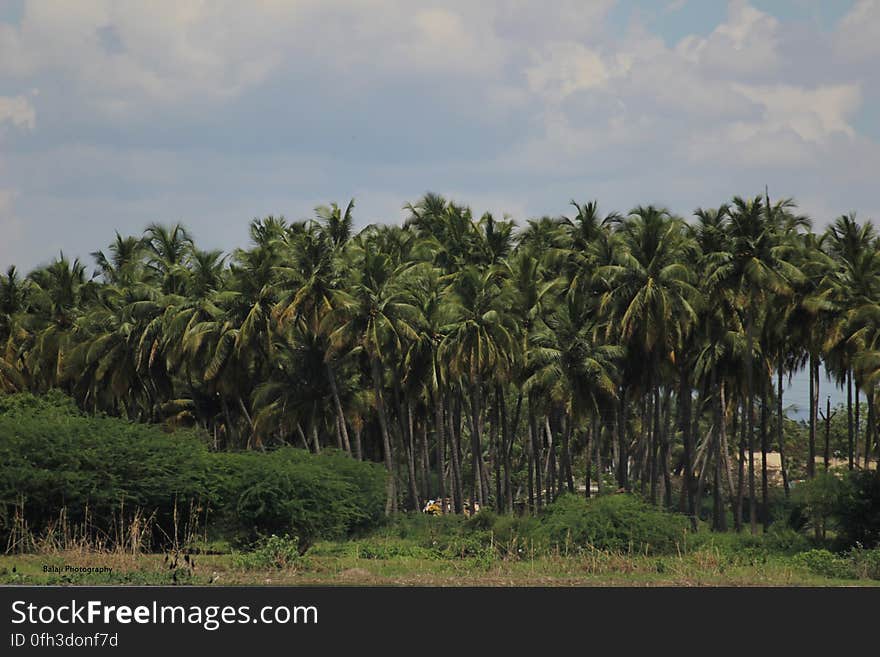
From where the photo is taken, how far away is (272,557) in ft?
108

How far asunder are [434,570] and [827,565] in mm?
11199

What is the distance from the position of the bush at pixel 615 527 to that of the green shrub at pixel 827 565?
4129 millimetres

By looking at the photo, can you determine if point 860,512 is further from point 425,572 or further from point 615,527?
point 425,572

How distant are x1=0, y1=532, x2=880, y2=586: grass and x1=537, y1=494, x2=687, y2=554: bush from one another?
87 cm

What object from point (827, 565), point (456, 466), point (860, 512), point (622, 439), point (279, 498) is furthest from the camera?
point (456, 466)

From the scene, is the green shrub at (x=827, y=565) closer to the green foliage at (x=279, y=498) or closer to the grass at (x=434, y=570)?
the grass at (x=434, y=570)

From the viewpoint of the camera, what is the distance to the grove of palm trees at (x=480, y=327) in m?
58.7

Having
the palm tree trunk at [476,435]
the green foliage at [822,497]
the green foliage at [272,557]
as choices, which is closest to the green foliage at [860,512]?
the green foliage at [822,497]

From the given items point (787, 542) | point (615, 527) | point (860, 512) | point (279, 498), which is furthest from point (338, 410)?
point (860, 512)

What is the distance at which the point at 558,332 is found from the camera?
61.0m

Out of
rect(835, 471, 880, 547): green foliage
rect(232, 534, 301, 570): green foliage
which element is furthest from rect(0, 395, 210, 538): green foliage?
rect(835, 471, 880, 547): green foliage

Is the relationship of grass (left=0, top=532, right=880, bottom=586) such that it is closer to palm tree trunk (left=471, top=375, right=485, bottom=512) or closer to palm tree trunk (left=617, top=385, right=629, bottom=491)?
palm tree trunk (left=471, top=375, right=485, bottom=512)

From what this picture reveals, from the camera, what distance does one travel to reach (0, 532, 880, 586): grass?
28031 millimetres

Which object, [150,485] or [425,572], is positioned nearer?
[425,572]
